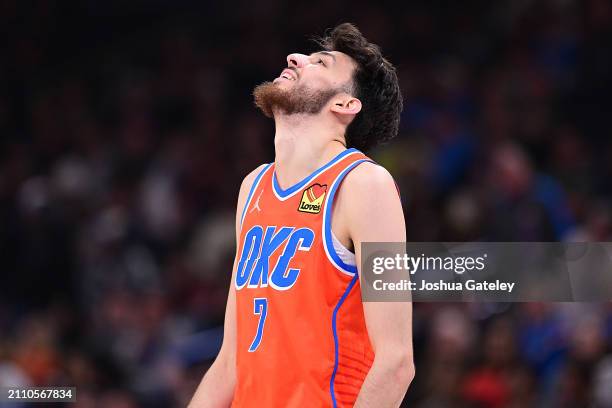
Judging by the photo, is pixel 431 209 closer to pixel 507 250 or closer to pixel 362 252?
pixel 507 250

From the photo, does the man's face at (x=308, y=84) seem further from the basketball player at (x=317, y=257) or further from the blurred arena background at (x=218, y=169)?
the blurred arena background at (x=218, y=169)

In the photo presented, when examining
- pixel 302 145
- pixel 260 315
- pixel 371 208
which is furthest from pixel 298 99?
pixel 260 315

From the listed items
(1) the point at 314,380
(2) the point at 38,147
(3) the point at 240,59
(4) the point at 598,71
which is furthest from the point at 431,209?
(1) the point at 314,380

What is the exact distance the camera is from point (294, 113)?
13.3 ft

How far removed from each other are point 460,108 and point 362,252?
6.09m

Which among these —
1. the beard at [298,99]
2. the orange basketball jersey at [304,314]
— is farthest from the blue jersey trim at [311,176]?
the beard at [298,99]

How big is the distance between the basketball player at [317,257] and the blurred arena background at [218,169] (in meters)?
3.47

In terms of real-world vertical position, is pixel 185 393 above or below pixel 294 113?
below

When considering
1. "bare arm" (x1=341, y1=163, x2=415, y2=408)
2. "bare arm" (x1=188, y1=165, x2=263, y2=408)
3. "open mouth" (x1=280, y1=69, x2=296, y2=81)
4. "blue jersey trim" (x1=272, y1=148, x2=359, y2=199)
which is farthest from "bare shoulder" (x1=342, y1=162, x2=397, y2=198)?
"bare arm" (x1=188, y1=165, x2=263, y2=408)

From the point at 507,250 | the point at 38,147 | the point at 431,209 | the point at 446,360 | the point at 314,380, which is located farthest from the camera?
the point at 38,147

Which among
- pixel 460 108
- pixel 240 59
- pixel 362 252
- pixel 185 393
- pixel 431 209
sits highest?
pixel 240 59

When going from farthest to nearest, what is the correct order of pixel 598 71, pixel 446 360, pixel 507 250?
pixel 598 71, pixel 446 360, pixel 507 250

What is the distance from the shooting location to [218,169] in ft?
32.8

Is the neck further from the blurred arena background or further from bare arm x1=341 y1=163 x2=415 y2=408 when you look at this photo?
the blurred arena background
